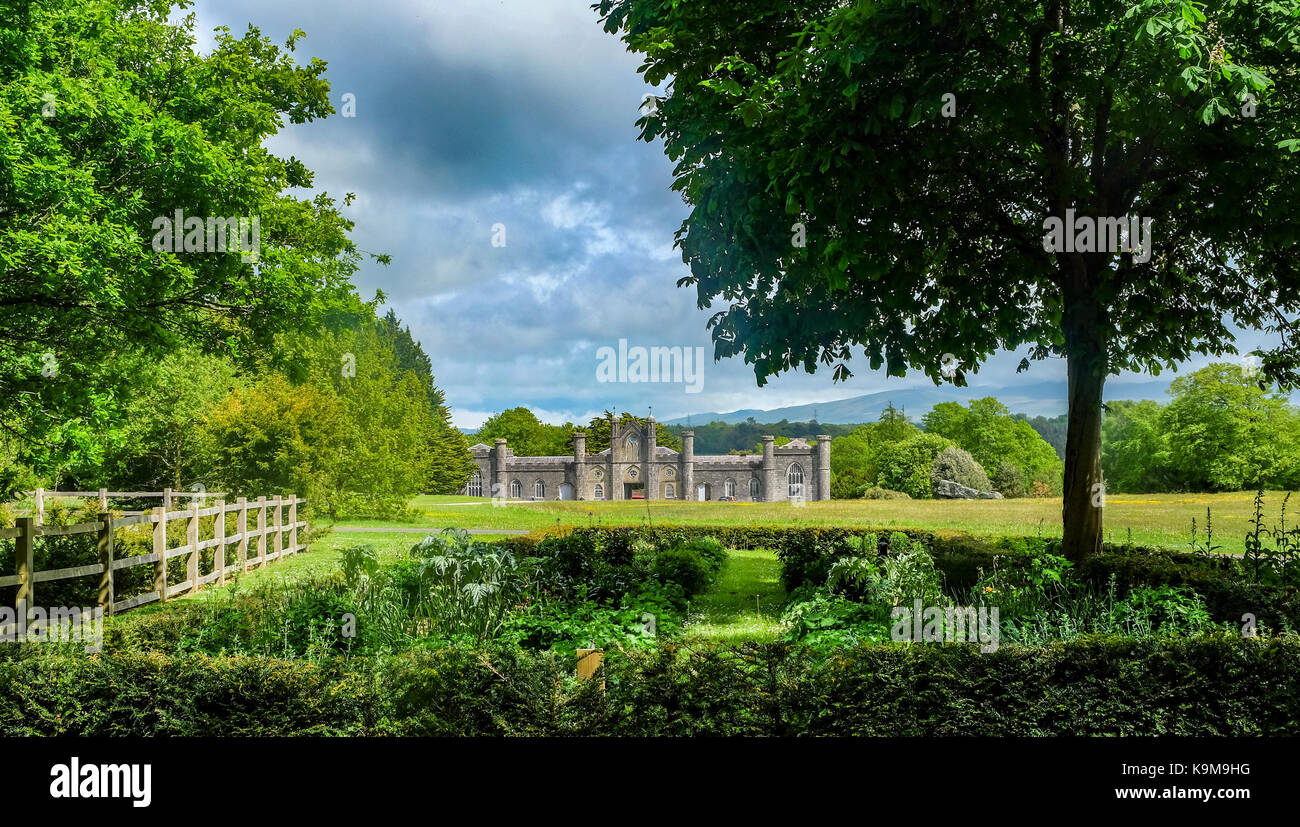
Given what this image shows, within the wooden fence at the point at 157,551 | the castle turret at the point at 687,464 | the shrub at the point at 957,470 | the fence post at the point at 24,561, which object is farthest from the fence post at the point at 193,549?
the shrub at the point at 957,470

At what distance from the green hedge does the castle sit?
94.5 ft

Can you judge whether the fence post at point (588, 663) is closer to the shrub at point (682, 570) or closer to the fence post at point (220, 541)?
the shrub at point (682, 570)

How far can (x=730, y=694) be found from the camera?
4.44 m

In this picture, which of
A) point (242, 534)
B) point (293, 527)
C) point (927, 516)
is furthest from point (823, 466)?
point (242, 534)

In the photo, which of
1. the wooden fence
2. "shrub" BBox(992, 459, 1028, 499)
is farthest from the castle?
the wooden fence

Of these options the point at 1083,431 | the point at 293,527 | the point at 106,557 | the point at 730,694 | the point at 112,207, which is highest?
the point at 112,207

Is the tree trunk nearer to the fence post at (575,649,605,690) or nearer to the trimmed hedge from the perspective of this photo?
the trimmed hedge

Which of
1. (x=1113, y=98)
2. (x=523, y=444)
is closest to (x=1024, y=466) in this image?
(x=523, y=444)

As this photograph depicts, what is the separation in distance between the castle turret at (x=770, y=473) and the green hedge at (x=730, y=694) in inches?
1321

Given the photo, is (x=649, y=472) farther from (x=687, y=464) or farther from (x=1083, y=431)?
(x=1083, y=431)

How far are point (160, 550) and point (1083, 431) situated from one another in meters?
14.1

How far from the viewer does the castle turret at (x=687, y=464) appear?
36.5 m

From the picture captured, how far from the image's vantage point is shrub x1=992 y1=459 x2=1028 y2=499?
40.1 metres
